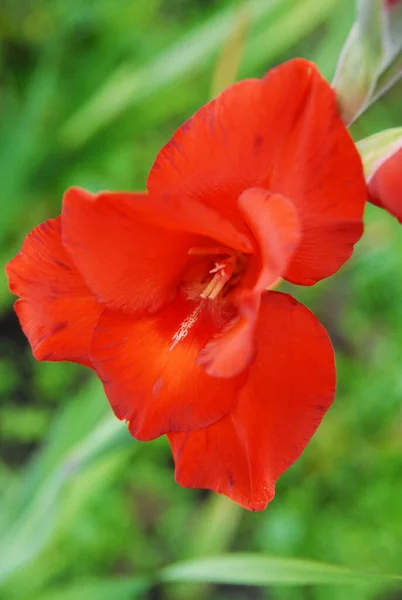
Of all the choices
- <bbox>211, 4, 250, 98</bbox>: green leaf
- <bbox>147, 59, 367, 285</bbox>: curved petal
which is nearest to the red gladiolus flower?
<bbox>147, 59, 367, 285</bbox>: curved petal

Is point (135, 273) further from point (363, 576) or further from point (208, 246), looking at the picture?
point (363, 576)

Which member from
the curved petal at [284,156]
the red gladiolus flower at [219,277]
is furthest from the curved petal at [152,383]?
the curved petal at [284,156]

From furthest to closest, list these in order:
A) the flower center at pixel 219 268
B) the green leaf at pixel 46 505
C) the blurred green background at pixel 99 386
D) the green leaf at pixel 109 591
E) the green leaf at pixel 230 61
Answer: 1. the green leaf at pixel 230 61
2. the blurred green background at pixel 99 386
3. the green leaf at pixel 109 591
4. the green leaf at pixel 46 505
5. the flower center at pixel 219 268

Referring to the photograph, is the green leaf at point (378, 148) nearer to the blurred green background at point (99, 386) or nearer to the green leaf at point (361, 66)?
the green leaf at point (361, 66)

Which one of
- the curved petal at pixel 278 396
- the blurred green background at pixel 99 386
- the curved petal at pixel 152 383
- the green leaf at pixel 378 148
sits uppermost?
the green leaf at pixel 378 148

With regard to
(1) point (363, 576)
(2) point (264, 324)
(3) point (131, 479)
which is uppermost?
(2) point (264, 324)

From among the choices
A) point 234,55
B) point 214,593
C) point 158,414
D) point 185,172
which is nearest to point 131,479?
point 214,593
